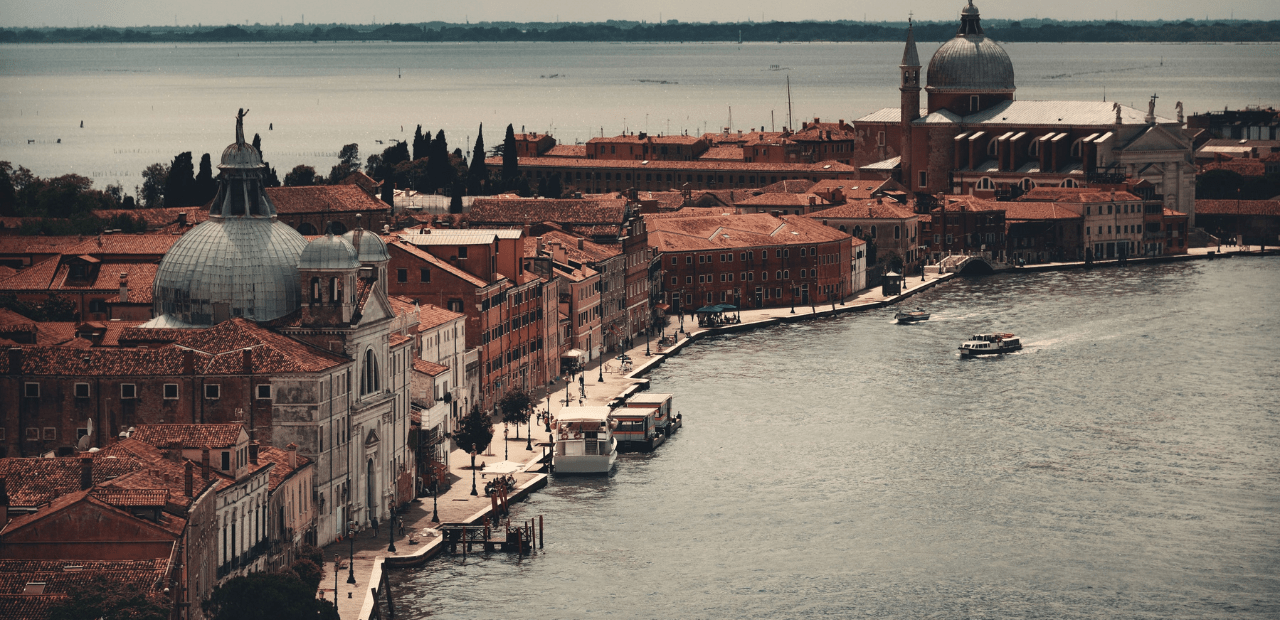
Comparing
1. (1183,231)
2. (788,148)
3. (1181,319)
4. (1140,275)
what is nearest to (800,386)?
(1181,319)

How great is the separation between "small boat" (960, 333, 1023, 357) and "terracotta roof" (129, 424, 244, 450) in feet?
108

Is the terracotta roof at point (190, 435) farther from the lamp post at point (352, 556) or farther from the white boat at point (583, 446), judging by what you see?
the white boat at point (583, 446)

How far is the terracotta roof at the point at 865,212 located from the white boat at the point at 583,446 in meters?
39.7

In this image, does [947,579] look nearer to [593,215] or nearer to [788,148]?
[593,215]

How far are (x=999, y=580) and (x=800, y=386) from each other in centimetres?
2009

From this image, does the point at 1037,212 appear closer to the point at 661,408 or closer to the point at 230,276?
the point at 661,408

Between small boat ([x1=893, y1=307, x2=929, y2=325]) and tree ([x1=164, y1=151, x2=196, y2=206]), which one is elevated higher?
tree ([x1=164, y1=151, x2=196, y2=206])

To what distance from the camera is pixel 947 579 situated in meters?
36.2

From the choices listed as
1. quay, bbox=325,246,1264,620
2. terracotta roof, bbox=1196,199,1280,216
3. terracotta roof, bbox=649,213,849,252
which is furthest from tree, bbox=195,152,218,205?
terracotta roof, bbox=1196,199,1280,216

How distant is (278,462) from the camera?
33.9 m

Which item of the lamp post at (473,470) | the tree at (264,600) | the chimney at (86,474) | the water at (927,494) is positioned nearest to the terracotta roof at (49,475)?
the chimney at (86,474)

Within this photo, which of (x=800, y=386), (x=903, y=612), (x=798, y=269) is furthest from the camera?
(x=798, y=269)

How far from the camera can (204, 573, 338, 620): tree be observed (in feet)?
95.9

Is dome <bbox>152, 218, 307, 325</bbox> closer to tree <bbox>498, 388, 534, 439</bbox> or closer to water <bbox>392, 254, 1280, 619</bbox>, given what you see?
water <bbox>392, 254, 1280, 619</bbox>
